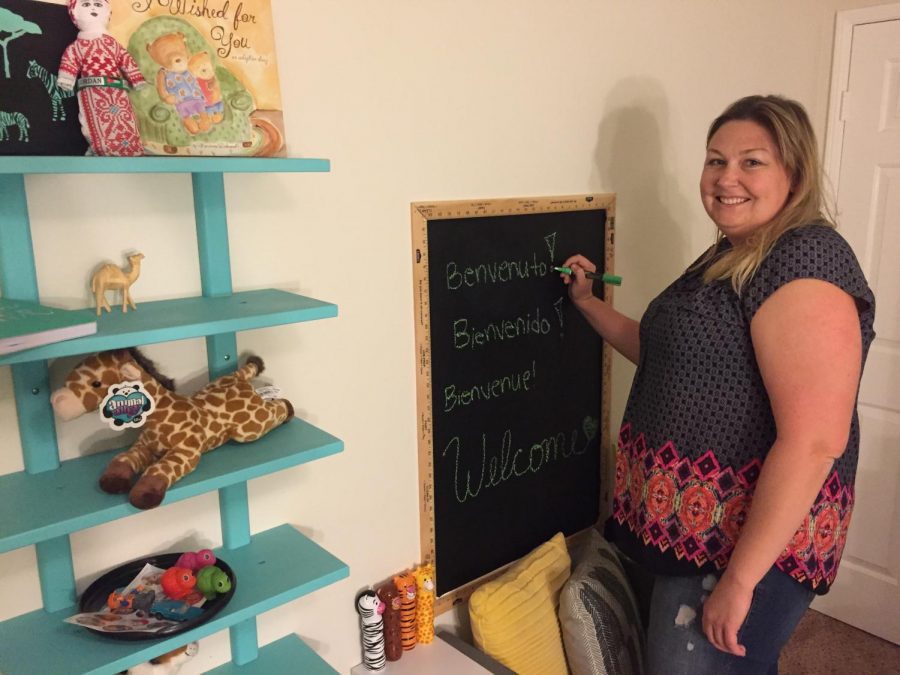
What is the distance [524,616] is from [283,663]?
0.56 meters

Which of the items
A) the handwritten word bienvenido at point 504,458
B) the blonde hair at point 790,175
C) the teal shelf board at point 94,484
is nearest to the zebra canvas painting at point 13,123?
the teal shelf board at point 94,484

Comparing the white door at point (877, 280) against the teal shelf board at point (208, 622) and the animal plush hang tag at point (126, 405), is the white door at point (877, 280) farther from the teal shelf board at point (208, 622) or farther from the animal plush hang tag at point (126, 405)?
the animal plush hang tag at point (126, 405)

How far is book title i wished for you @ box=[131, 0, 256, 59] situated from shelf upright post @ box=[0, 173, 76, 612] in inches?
12.6

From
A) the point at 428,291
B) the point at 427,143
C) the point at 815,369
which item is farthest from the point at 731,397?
the point at 427,143

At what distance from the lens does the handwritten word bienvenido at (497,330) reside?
1.58 meters

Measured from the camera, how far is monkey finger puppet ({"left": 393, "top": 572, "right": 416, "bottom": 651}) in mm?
1499

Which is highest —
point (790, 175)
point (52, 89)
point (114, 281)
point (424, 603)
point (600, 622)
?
point (52, 89)

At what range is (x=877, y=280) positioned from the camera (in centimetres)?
232

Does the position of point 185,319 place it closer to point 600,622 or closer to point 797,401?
point 797,401

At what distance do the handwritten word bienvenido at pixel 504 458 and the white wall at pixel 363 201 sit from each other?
0.13 m

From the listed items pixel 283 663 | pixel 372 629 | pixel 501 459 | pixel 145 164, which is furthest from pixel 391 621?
pixel 145 164

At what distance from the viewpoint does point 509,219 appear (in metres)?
1.63

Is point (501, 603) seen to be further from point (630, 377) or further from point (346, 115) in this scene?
point (346, 115)

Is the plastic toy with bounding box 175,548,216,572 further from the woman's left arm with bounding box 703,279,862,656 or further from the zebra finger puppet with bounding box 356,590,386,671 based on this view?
the woman's left arm with bounding box 703,279,862,656
